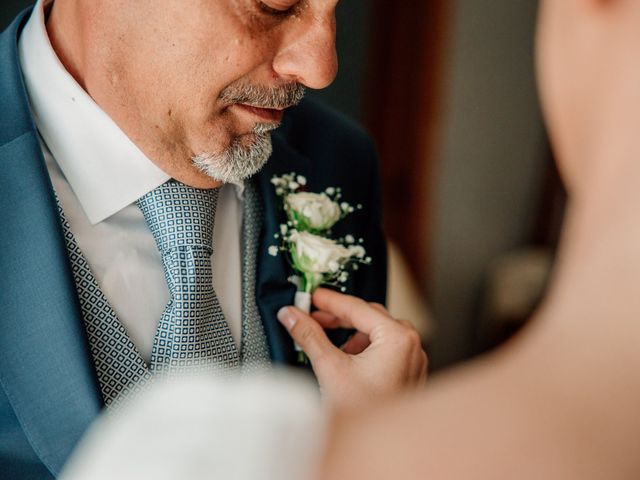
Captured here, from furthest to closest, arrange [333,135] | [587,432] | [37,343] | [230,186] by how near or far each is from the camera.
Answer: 1. [333,135]
2. [230,186]
3. [37,343]
4. [587,432]

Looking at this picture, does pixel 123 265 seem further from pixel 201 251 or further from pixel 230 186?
pixel 230 186

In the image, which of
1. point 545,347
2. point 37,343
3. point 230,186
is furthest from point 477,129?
point 545,347

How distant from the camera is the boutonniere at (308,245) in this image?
1375 millimetres

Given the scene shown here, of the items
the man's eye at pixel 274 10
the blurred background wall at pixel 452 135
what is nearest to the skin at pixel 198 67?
the man's eye at pixel 274 10

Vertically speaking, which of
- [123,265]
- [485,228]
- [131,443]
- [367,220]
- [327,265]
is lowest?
[485,228]

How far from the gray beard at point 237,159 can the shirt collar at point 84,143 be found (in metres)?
0.09

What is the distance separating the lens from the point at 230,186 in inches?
58.1

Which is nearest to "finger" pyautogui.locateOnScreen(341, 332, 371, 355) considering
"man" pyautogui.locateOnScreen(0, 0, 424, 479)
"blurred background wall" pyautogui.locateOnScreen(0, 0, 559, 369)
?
"man" pyautogui.locateOnScreen(0, 0, 424, 479)

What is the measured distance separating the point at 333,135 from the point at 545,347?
145cm

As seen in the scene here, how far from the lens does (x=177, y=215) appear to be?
1246mm

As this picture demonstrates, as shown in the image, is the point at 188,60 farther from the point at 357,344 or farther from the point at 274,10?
the point at 357,344

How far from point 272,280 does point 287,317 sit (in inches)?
3.0

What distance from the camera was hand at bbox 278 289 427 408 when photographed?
49.9 inches

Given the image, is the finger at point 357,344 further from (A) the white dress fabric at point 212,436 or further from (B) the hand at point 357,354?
(A) the white dress fabric at point 212,436
